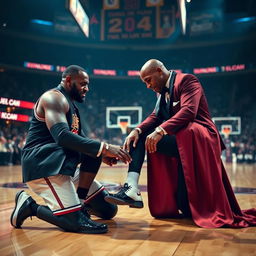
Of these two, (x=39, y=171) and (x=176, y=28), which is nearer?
(x=39, y=171)

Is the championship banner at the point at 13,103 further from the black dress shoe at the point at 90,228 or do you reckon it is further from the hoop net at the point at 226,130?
the black dress shoe at the point at 90,228

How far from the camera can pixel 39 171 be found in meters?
2.55

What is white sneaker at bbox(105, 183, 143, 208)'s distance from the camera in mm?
2578

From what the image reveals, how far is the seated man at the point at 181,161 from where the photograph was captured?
274 cm

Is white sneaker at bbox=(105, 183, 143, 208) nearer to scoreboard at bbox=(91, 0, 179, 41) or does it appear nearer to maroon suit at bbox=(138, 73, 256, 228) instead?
maroon suit at bbox=(138, 73, 256, 228)

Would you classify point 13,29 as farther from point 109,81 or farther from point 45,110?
point 45,110

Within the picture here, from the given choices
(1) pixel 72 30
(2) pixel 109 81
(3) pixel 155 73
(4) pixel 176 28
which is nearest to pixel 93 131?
(2) pixel 109 81

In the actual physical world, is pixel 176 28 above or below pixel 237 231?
above

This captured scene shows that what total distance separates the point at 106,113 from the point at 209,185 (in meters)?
19.5

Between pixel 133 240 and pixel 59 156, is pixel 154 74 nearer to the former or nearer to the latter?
pixel 59 156

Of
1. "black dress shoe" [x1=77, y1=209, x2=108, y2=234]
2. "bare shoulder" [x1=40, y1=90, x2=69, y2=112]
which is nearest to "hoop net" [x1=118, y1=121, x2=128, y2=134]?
"bare shoulder" [x1=40, y1=90, x2=69, y2=112]

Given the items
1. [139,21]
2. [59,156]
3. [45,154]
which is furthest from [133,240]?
[139,21]

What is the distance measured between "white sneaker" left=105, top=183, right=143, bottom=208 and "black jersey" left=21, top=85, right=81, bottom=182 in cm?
36

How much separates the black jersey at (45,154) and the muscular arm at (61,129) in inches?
4.5
